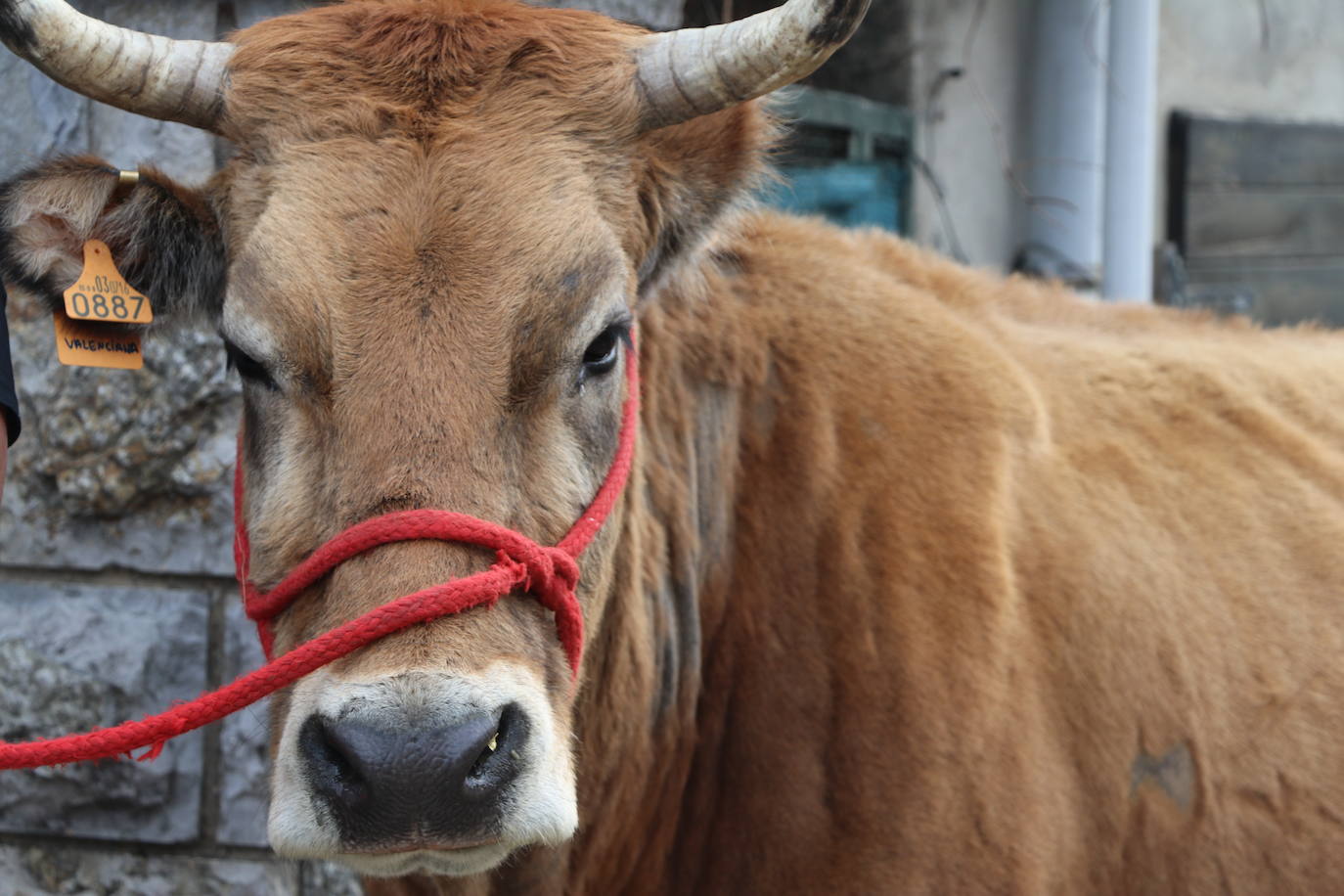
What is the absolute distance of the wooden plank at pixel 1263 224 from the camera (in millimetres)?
6824

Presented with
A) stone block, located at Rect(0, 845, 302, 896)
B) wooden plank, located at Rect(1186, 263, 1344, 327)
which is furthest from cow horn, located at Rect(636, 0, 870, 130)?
wooden plank, located at Rect(1186, 263, 1344, 327)

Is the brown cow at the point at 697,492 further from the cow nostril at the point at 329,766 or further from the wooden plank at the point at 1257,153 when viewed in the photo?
the wooden plank at the point at 1257,153

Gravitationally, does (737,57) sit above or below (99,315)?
above

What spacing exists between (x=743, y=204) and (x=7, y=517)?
2192 millimetres

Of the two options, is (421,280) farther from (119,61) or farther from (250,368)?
(119,61)

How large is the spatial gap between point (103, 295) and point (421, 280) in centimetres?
82

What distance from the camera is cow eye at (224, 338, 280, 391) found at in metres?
2.11

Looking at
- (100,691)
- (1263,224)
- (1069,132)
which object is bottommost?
(100,691)

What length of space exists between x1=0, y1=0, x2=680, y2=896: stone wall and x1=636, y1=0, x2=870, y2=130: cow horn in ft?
5.02

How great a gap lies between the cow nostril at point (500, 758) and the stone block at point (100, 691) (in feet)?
6.32

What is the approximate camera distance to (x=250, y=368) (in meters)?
2.15

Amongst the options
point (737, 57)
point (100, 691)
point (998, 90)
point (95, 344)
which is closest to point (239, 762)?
point (100, 691)

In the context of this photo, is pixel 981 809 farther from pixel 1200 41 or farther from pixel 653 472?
pixel 1200 41

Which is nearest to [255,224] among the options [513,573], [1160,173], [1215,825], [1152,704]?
[513,573]
